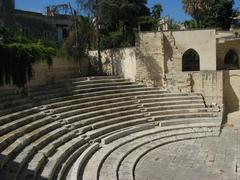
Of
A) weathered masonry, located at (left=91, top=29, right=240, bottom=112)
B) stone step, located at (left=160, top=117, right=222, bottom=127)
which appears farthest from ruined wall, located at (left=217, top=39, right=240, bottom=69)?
stone step, located at (left=160, top=117, right=222, bottom=127)

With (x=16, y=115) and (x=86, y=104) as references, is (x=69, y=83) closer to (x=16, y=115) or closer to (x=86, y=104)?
(x=86, y=104)

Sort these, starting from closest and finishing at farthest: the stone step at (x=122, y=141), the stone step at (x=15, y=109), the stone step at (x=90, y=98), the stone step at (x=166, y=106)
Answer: the stone step at (x=122, y=141)
the stone step at (x=15, y=109)
the stone step at (x=90, y=98)
the stone step at (x=166, y=106)

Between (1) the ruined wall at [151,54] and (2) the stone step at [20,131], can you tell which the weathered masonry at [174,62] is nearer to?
(1) the ruined wall at [151,54]

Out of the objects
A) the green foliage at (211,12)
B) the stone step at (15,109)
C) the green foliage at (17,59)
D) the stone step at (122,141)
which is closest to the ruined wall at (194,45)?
the stone step at (122,141)

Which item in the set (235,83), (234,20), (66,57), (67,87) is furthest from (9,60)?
(234,20)

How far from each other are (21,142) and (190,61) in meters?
13.3

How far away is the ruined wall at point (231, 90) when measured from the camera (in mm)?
19734

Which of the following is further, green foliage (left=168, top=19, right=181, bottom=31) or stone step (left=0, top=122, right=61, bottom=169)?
green foliage (left=168, top=19, right=181, bottom=31)

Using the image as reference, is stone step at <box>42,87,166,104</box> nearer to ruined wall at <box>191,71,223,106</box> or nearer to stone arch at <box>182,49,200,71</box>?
ruined wall at <box>191,71,223,106</box>

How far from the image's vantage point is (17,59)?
15.2 metres

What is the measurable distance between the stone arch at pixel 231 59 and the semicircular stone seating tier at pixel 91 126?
5.10 meters

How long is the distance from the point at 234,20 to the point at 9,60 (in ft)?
103

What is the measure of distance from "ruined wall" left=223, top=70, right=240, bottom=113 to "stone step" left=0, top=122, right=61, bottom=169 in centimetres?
1015

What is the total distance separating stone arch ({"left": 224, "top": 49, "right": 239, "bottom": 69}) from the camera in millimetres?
23188
